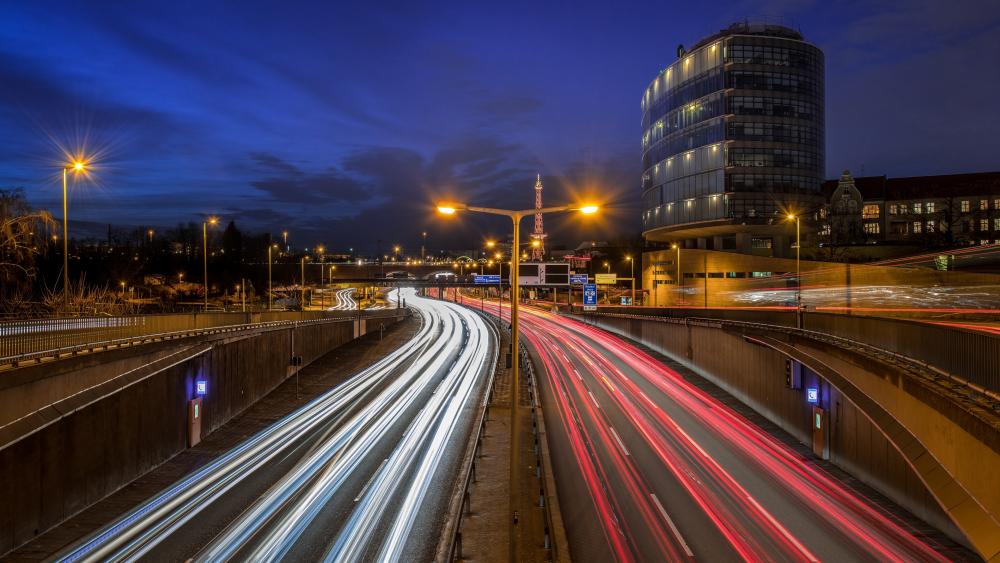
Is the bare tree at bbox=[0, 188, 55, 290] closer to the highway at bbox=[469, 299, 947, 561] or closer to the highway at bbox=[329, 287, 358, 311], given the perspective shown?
the highway at bbox=[469, 299, 947, 561]

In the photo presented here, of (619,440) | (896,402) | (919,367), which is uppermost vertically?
(919,367)

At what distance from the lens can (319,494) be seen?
57.7ft

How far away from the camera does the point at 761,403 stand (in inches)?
1084

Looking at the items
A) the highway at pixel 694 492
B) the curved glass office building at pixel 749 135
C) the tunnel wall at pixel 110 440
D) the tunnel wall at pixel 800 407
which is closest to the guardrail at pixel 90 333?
the tunnel wall at pixel 110 440

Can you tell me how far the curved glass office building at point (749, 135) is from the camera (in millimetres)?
83062

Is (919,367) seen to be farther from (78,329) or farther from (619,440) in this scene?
(78,329)

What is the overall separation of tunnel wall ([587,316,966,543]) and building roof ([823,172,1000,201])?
6815 centimetres

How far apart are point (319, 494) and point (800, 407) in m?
17.6

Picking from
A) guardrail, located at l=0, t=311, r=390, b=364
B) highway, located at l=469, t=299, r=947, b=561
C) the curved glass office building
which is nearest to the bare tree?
guardrail, located at l=0, t=311, r=390, b=364

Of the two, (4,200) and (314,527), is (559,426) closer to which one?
(314,527)

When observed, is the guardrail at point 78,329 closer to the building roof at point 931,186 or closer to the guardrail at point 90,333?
the guardrail at point 90,333

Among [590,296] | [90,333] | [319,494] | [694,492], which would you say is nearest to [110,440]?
[90,333]

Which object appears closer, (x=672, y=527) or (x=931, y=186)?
(x=672, y=527)

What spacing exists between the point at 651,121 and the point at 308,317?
72.2 meters
